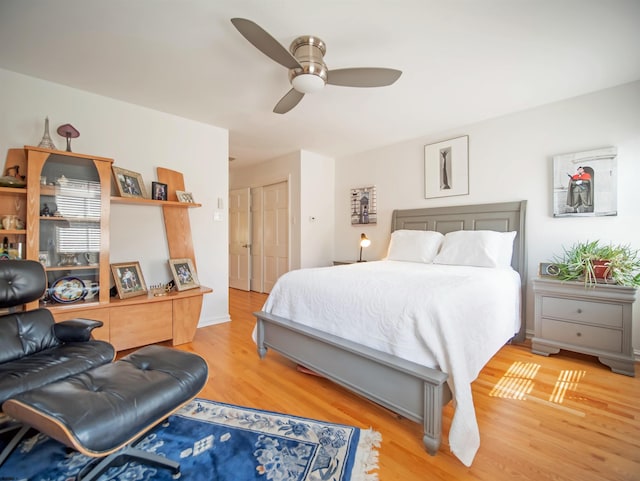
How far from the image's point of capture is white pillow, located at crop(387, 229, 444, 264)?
3.31 metres

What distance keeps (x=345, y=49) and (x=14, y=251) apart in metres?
3.04

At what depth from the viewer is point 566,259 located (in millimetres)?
2855

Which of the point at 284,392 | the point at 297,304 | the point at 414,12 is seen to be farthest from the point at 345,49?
the point at 284,392

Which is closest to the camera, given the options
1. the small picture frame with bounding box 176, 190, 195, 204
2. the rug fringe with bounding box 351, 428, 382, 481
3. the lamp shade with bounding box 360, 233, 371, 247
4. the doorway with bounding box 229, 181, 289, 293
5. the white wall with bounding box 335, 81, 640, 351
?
the rug fringe with bounding box 351, 428, 382, 481

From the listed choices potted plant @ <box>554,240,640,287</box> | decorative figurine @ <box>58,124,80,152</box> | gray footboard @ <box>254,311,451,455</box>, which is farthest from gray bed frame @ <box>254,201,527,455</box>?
decorative figurine @ <box>58,124,80,152</box>

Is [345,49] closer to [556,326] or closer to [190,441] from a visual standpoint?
[190,441]

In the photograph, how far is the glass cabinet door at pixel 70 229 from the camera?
2381mm

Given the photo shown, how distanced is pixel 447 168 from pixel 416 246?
1140 mm

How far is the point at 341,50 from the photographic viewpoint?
209 centimetres

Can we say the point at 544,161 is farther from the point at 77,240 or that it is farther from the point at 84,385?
the point at 77,240

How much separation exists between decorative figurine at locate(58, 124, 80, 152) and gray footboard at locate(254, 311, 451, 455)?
238 cm

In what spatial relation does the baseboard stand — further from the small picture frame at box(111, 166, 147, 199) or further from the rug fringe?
the rug fringe

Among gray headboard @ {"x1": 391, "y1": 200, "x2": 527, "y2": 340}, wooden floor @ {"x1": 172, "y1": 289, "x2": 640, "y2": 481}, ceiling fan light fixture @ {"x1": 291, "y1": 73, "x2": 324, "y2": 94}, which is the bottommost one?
wooden floor @ {"x1": 172, "y1": 289, "x2": 640, "y2": 481}

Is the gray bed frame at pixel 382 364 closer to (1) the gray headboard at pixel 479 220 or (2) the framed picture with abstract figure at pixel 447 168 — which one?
(1) the gray headboard at pixel 479 220
